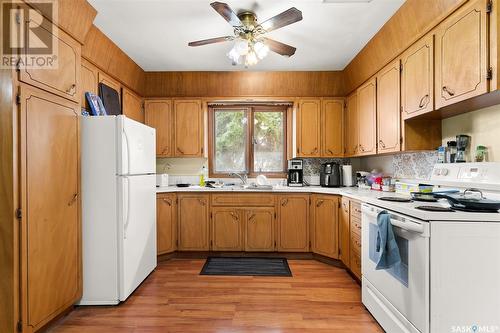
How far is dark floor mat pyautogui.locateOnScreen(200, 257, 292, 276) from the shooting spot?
285cm

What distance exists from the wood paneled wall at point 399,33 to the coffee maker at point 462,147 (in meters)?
0.87

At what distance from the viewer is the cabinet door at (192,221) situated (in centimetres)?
329

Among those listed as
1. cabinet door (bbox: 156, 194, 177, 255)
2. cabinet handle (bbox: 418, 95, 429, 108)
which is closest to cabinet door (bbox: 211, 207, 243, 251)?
cabinet door (bbox: 156, 194, 177, 255)

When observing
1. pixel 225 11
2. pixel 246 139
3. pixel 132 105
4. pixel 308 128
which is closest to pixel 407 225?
pixel 225 11

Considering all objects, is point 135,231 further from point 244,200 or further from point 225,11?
point 225,11

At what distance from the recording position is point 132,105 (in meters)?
3.40

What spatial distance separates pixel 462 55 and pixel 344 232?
1886 mm

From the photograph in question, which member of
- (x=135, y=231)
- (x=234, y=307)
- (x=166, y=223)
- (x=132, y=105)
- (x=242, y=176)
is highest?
(x=132, y=105)

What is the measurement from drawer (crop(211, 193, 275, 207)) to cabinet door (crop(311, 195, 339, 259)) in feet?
1.83

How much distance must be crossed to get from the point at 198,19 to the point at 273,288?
259 centimetres

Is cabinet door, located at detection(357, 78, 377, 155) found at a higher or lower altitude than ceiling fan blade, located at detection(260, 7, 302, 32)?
lower

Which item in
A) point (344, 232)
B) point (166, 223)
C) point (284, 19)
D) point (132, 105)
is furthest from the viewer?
point (132, 105)

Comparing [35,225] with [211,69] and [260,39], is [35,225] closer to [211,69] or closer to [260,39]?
[260,39]

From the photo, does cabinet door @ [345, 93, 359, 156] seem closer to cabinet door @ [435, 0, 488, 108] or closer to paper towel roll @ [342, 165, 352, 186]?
paper towel roll @ [342, 165, 352, 186]
